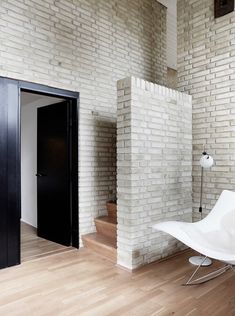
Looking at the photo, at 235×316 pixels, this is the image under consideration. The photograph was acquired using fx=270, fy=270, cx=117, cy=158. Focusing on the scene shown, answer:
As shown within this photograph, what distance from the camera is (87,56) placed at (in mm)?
3930

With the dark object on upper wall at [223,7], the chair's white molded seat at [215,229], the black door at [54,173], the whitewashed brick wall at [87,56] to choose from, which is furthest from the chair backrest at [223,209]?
the dark object on upper wall at [223,7]

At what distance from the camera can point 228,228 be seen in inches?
118

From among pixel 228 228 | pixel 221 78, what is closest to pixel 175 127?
pixel 221 78

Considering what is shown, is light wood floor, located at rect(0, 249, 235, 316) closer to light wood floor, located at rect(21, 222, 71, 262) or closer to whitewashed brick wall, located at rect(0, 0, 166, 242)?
light wood floor, located at rect(21, 222, 71, 262)

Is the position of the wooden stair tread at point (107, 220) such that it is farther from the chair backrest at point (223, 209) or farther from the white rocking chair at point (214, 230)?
the chair backrest at point (223, 209)

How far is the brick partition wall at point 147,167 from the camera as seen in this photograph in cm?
310

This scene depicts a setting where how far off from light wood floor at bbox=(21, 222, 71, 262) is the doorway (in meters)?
0.01

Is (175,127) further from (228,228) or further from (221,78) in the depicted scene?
(228,228)

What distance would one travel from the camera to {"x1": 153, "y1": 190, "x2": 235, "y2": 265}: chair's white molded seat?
266 cm

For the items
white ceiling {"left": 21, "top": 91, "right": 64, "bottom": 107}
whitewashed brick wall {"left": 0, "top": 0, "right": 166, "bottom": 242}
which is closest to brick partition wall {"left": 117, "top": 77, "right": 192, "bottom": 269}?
whitewashed brick wall {"left": 0, "top": 0, "right": 166, "bottom": 242}

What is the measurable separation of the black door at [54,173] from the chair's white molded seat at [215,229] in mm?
1645

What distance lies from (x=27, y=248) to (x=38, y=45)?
8.96 feet

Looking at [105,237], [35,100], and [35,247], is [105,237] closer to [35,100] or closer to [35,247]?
[35,247]

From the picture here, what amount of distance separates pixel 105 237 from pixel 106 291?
47.4 inches
